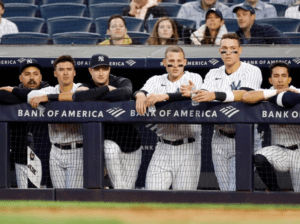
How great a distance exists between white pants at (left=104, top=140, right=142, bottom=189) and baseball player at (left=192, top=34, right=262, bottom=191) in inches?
27.1

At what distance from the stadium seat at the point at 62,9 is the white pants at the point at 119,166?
4.68m

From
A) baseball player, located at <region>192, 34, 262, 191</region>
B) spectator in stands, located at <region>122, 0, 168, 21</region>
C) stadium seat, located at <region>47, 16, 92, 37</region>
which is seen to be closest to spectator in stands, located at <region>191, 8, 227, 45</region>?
spectator in stands, located at <region>122, 0, 168, 21</region>

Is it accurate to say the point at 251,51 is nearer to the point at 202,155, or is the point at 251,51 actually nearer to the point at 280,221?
the point at 202,155

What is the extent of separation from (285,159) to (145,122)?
1166 mm

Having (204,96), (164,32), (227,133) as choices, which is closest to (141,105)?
(204,96)

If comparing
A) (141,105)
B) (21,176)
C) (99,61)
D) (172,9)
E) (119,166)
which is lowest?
(21,176)

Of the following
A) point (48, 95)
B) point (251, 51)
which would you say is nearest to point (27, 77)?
point (48, 95)

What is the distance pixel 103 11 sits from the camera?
29.5ft

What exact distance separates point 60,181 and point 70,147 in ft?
0.99

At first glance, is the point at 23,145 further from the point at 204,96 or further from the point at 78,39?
the point at 78,39

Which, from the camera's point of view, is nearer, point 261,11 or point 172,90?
point 172,90

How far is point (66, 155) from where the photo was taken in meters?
5.11

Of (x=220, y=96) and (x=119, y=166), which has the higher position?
(x=220, y=96)

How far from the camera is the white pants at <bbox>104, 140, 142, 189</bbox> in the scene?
4898 mm
